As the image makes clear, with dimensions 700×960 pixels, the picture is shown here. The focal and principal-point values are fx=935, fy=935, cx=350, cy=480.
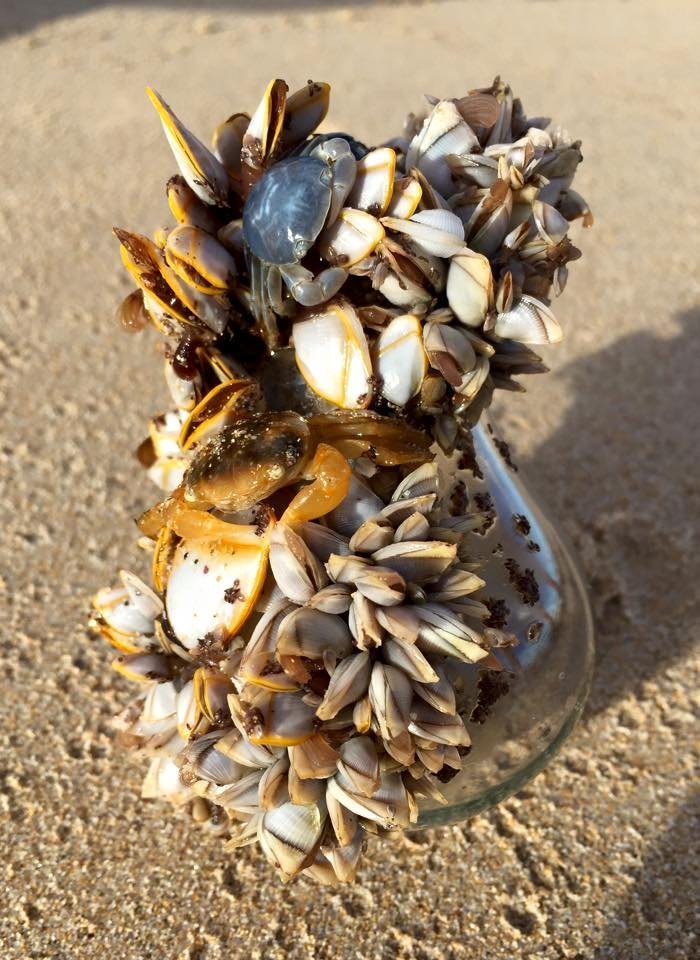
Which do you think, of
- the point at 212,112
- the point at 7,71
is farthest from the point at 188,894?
the point at 7,71

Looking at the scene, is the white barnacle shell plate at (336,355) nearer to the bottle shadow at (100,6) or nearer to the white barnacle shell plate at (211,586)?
the white barnacle shell plate at (211,586)

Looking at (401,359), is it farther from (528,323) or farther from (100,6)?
(100,6)

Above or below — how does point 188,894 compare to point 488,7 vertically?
above

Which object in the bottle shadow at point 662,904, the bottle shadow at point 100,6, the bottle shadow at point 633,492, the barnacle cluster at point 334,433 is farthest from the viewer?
the bottle shadow at point 100,6

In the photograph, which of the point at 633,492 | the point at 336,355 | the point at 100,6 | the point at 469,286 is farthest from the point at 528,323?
the point at 100,6

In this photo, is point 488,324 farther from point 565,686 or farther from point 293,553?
point 565,686

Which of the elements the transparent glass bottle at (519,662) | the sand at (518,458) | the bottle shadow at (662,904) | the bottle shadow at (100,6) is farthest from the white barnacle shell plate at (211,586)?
the bottle shadow at (100,6)
